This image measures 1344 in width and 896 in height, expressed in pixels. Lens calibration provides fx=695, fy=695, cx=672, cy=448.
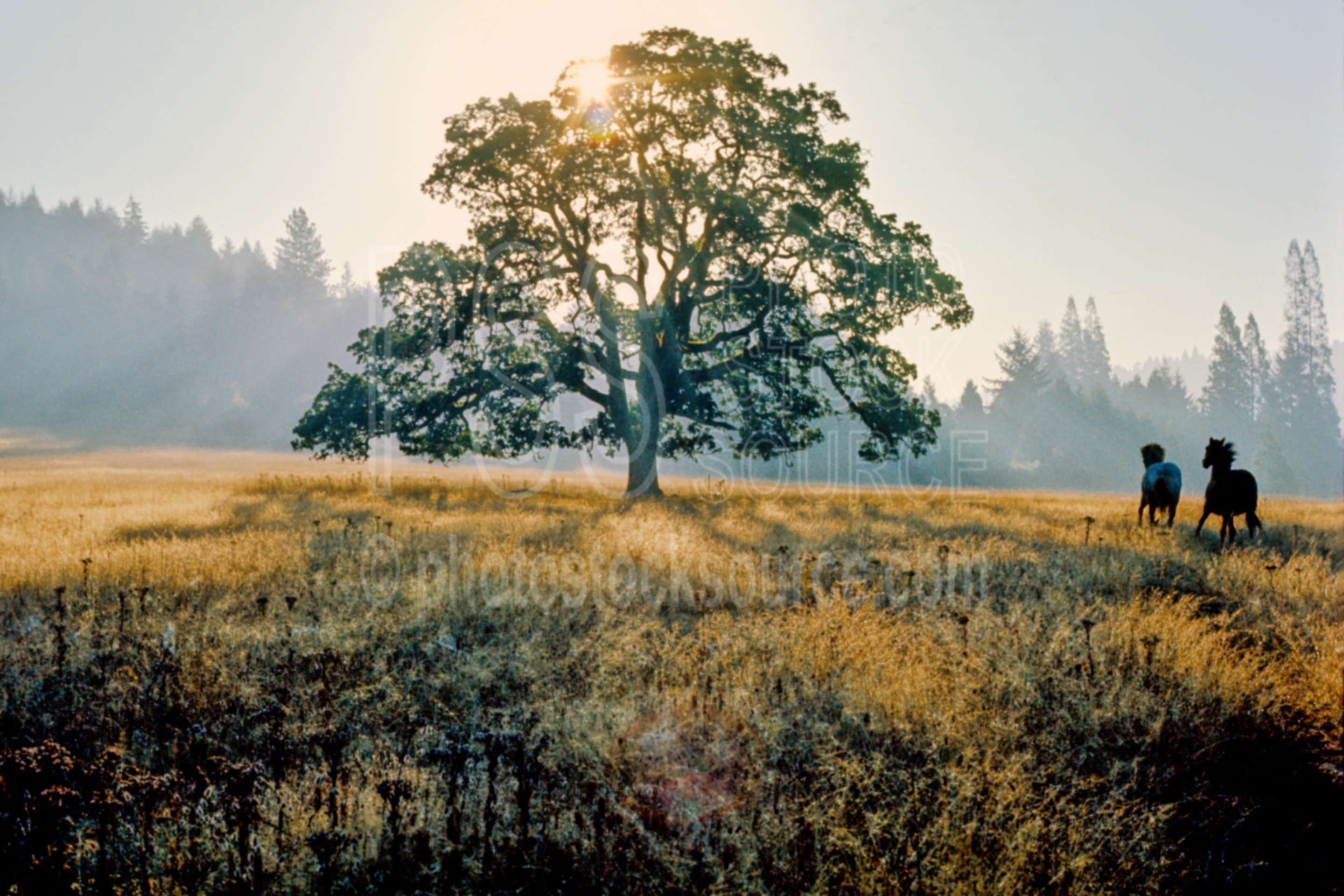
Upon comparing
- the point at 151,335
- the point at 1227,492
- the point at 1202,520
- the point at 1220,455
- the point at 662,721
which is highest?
the point at 151,335

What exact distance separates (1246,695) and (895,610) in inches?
119

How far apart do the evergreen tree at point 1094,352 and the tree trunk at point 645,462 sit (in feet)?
273

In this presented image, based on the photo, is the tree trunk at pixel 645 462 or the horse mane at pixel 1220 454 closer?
the horse mane at pixel 1220 454

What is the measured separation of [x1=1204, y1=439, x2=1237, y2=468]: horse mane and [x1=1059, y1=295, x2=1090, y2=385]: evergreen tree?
8240 centimetres

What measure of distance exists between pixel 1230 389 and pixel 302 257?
11344cm

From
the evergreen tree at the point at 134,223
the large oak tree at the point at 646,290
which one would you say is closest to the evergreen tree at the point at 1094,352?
the large oak tree at the point at 646,290

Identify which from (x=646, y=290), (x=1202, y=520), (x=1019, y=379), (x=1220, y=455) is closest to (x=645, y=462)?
(x=646, y=290)

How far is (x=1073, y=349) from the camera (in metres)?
87.2

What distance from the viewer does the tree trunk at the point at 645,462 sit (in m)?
20.8

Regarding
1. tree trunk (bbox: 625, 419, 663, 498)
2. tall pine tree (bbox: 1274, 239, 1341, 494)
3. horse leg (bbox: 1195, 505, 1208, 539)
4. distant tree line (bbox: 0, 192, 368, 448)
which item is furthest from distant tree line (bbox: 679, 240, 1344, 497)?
distant tree line (bbox: 0, 192, 368, 448)

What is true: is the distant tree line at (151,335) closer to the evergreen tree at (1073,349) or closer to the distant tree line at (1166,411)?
the distant tree line at (1166,411)

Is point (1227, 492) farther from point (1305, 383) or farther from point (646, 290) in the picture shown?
point (1305, 383)

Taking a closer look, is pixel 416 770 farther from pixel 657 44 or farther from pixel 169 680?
→ pixel 657 44

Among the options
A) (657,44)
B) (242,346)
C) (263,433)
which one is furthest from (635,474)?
(242,346)
